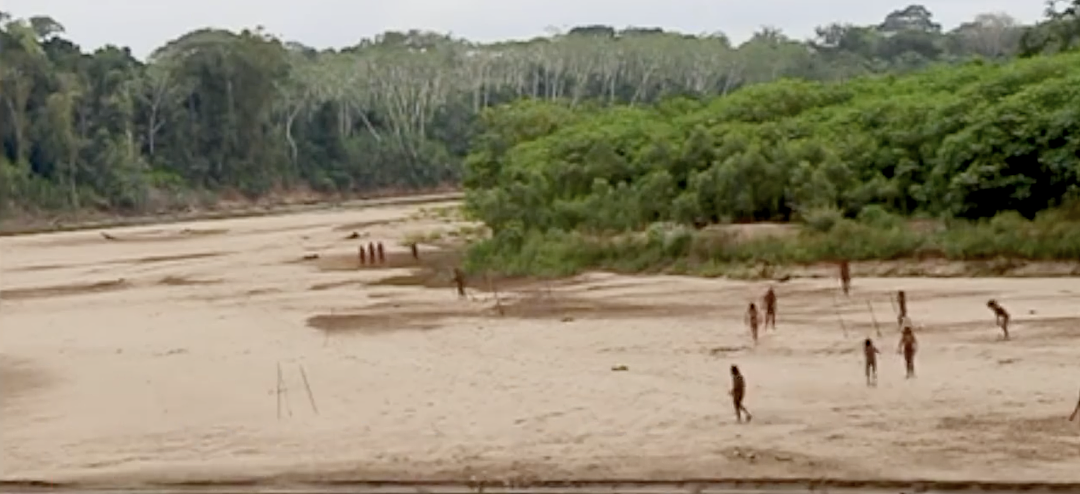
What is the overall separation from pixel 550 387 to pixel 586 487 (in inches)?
214

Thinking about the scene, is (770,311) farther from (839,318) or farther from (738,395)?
(738,395)

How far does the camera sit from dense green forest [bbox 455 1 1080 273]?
3356cm

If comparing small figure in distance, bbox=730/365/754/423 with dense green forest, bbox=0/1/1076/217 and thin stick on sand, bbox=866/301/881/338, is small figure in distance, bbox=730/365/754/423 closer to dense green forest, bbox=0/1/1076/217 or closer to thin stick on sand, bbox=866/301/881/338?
thin stick on sand, bbox=866/301/881/338

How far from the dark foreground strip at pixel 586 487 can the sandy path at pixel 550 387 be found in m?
0.23

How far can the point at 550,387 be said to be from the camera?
19500mm

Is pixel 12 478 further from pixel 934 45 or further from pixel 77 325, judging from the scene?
pixel 934 45

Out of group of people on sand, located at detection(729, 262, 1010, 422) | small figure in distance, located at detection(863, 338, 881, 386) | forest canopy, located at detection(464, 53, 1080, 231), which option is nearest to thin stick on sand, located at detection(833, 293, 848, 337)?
group of people on sand, located at detection(729, 262, 1010, 422)

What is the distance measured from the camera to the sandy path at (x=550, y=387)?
49.5 feet

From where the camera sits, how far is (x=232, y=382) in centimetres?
2175

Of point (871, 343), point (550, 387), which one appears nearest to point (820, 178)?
point (871, 343)

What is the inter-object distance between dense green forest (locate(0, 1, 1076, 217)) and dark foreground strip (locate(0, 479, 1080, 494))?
2646 cm

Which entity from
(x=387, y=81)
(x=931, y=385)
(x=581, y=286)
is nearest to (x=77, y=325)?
(x=581, y=286)

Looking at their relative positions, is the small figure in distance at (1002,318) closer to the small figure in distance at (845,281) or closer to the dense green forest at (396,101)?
the small figure in distance at (845,281)

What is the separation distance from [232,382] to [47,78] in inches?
2655
